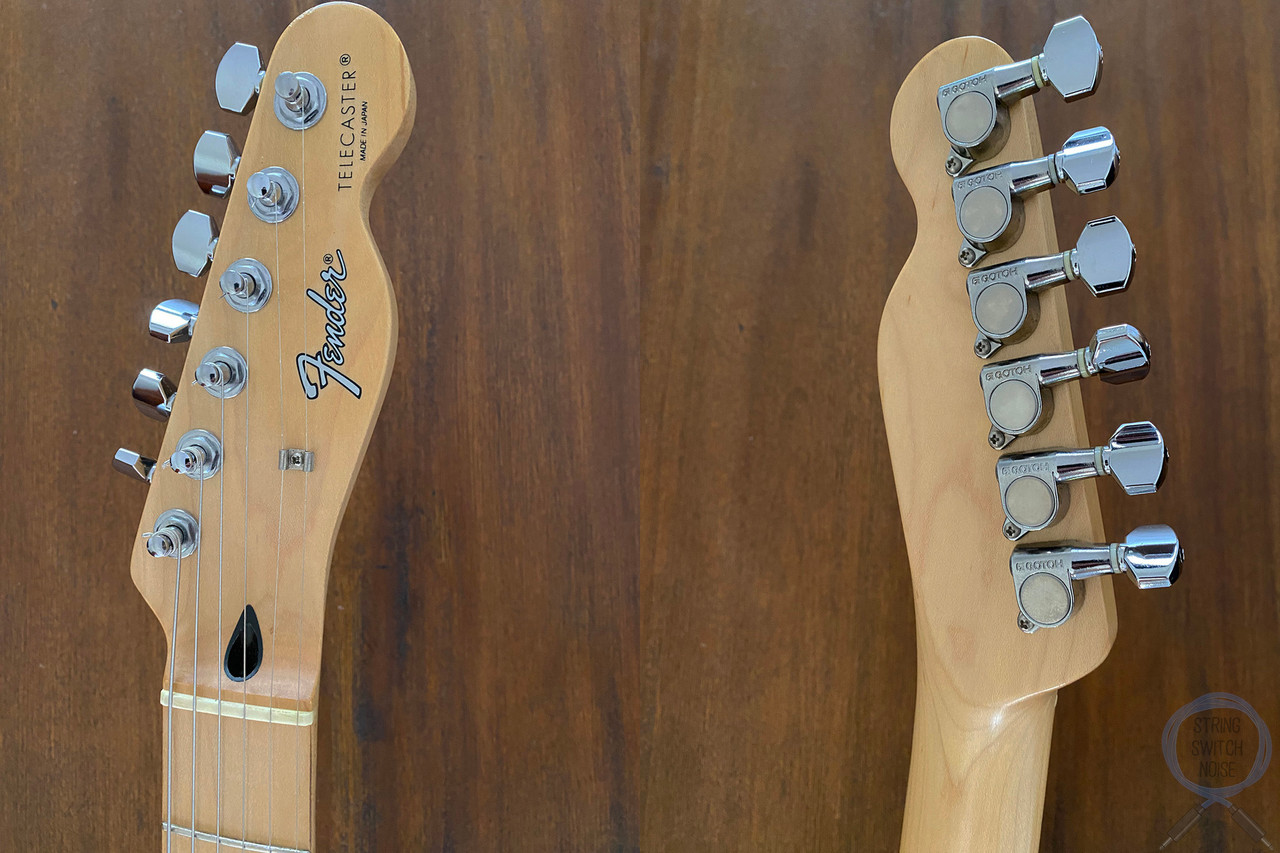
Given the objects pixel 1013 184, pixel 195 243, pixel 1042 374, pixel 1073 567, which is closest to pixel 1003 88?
pixel 1013 184

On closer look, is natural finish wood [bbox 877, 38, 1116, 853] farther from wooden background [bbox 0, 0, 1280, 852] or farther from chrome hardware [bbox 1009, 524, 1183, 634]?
wooden background [bbox 0, 0, 1280, 852]

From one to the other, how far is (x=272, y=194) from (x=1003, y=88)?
0.46 meters

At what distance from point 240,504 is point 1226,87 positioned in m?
0.78

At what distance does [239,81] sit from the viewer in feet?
1.90

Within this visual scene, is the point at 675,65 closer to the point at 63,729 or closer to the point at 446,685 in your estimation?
the point at 446,685

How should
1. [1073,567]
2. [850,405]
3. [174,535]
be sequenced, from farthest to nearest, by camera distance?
[850,405], [174,535], [1073,567]

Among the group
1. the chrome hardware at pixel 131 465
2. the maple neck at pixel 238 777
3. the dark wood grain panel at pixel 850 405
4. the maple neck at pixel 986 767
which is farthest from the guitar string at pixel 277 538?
the maple neck at pixel 986 767

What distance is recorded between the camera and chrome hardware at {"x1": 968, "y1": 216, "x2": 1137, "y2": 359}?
47cm

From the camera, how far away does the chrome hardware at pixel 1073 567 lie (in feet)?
1.55

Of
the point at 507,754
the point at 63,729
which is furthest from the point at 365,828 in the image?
the point at 63,729

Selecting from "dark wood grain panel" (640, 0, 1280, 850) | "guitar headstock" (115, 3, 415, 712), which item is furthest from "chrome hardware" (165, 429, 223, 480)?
"dark wood grain panel" (640, 0, 1280, 850)

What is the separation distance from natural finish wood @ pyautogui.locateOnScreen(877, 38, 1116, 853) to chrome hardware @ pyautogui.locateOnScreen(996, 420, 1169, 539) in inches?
0.6

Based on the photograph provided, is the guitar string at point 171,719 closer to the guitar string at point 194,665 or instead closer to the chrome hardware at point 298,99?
the guitar string at point 194,665

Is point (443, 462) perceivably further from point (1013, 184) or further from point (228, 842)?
point (1013, 184)
